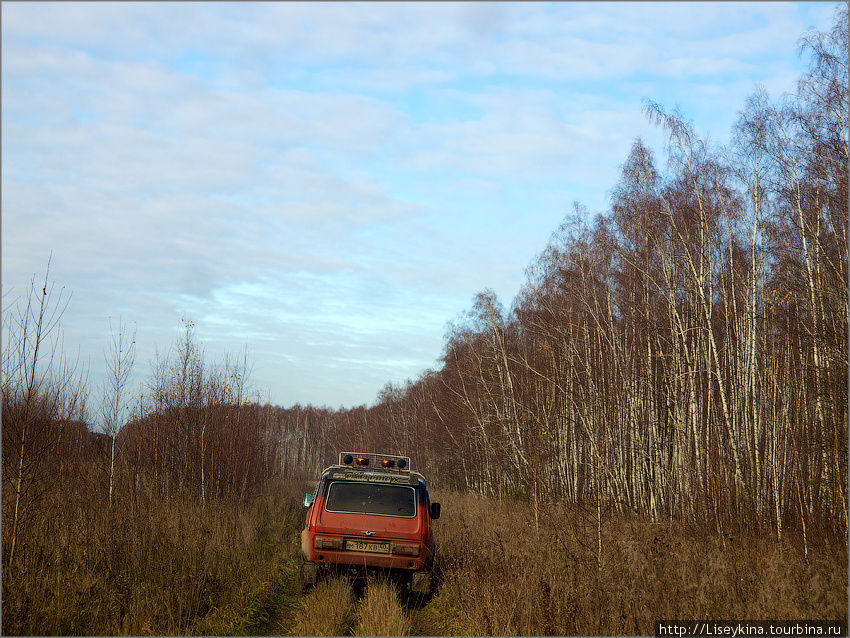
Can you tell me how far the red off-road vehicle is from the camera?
28.1 ft

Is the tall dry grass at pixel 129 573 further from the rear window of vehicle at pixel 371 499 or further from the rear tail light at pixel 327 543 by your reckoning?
the rear window of vehicle at pixel 371 499

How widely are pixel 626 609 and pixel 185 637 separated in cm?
490

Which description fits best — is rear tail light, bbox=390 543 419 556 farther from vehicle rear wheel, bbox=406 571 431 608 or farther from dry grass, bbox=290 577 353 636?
dry grass, bbox=290 577 353 636

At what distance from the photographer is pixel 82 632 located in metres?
6.42

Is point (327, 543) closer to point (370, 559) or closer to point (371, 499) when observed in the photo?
point (370, 559)

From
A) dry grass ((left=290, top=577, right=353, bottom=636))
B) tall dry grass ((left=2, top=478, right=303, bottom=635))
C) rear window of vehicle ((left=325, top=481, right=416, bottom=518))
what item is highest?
rear window of vehicle ((left=325, top=481, right=416, bottom=518))

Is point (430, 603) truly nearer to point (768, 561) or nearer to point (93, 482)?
point (768, 561)

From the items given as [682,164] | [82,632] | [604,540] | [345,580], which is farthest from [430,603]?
[682,164]

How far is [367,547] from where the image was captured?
858cm

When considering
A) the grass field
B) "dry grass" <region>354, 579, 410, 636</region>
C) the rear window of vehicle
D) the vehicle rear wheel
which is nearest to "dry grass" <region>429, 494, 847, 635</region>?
the grass field

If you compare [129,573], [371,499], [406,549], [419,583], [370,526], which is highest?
[371,499]

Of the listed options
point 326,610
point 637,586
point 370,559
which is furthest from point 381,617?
Answer: point 637,586

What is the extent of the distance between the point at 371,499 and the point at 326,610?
6.10 ft

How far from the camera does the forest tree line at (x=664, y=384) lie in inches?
Result: 366
